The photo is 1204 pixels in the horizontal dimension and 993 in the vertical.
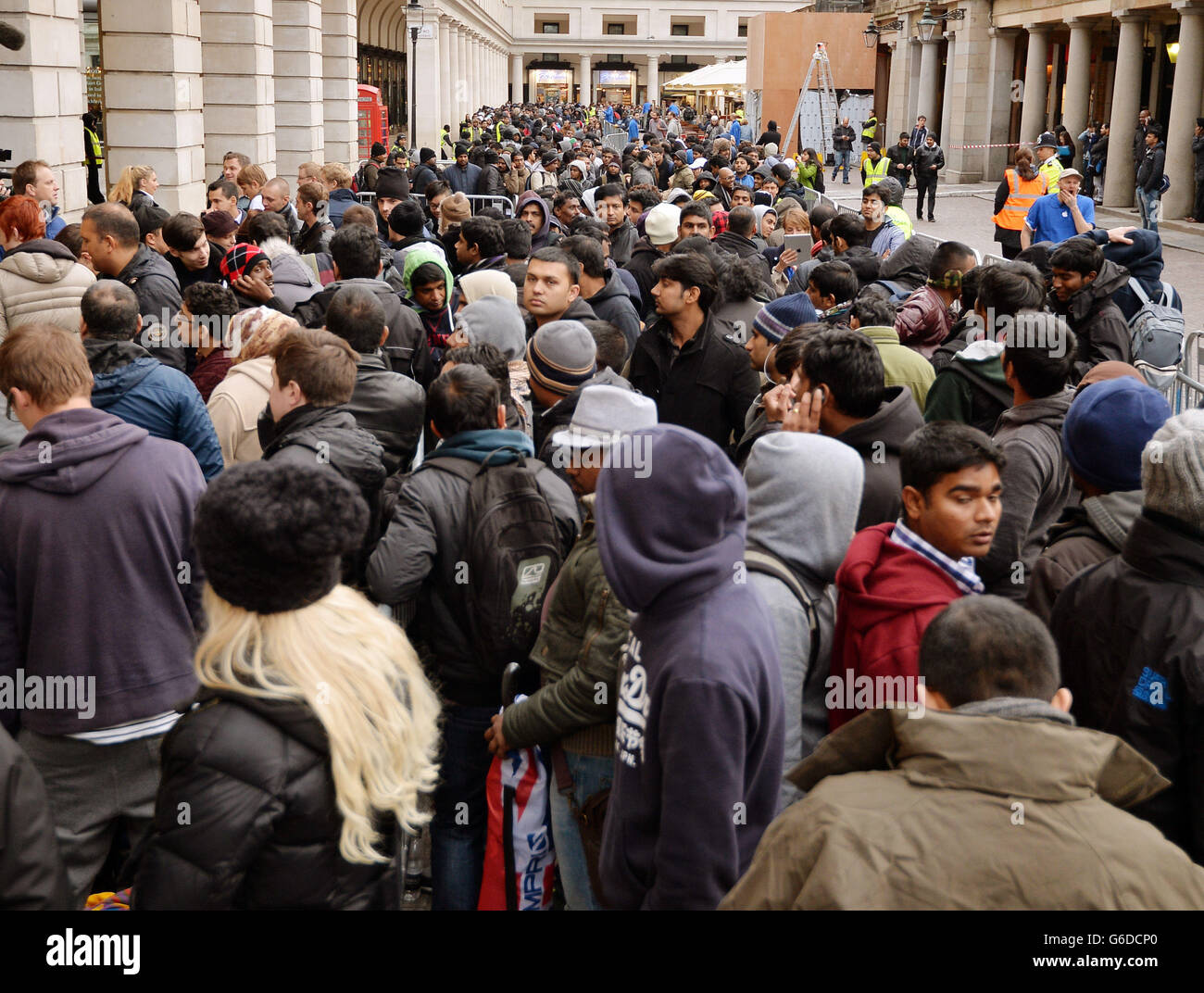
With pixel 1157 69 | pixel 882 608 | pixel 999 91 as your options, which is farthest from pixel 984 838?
pixel 999 91

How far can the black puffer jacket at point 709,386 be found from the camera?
21.5ft

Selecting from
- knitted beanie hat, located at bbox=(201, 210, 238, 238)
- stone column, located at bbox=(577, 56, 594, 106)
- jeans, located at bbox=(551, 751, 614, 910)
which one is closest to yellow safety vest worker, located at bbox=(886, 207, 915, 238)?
knitted beanie hat, located at bbox=(201, 210, 238, 238)

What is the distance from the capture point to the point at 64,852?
11.8 ft

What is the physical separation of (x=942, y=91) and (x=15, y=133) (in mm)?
37048

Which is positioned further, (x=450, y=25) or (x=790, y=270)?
(x=450, y=25)

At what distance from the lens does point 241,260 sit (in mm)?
7062

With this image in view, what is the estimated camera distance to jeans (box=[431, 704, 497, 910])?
13.3 ft

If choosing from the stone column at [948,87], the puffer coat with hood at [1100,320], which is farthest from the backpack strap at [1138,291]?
the stone column at [948,87]

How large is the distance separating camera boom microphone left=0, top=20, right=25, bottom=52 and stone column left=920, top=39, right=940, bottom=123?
35.3m

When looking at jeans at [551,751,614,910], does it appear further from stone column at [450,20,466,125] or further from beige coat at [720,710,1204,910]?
stone column at [450,20,466,125]

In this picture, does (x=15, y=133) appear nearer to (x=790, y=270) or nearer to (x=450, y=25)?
(x=790, y=270)

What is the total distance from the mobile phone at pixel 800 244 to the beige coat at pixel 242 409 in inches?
265

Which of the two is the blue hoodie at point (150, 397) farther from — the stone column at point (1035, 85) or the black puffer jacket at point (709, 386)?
the stone column at point (1035, 85)

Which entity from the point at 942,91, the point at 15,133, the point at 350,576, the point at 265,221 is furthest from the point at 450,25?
the point at 350,576
